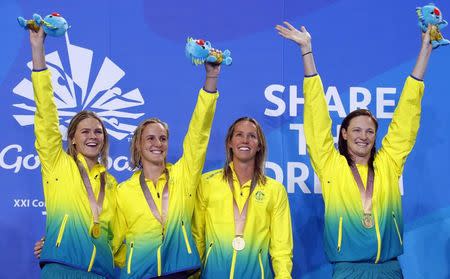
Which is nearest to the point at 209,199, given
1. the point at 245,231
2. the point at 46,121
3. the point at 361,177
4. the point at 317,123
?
the point at 245,231

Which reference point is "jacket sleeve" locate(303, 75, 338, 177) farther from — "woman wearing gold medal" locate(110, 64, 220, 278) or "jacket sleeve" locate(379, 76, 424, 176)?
"woman wearing gold medal" locate(110, 64, 220, 278)

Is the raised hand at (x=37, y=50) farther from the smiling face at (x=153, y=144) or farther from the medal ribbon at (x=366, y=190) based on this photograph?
the medal ribbon at (x=366, y=190)

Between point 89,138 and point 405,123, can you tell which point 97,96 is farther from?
point 405,123

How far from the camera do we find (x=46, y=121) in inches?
145

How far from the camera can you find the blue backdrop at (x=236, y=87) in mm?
4727

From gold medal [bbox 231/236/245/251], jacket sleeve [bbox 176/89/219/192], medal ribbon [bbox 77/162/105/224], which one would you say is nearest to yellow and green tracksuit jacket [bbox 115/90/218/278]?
jacket sleeve [bbox 176/89/219/192]

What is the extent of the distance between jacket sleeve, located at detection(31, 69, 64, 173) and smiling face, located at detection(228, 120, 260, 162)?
3.25 feet

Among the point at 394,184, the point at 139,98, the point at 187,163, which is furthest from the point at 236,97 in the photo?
the point at 394,184

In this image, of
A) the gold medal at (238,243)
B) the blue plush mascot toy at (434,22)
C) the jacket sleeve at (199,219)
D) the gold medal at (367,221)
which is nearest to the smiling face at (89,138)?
the jacket sleeve at (199,219)

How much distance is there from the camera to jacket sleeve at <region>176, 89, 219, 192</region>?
12.5ft

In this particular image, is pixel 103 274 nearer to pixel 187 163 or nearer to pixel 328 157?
pixel 187 163

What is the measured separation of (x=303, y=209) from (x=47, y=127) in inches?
74.0

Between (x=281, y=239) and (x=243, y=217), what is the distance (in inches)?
9.7

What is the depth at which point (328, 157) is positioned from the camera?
3.88 m
